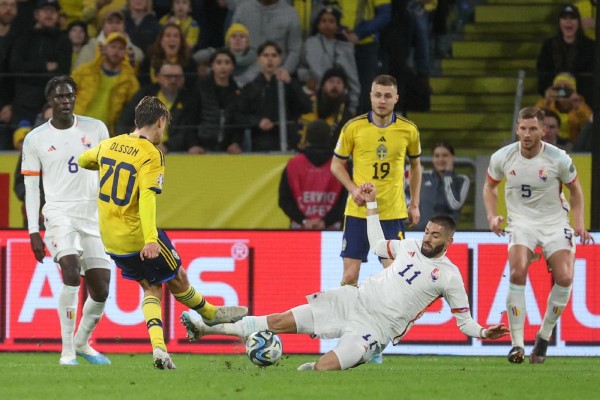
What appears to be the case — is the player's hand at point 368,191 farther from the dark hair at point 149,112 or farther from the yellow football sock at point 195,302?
the dark hair at point 149,112

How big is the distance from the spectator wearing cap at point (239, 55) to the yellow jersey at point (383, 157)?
392 centimetres

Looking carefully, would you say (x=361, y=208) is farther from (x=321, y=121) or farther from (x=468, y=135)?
(x=468, y=135)

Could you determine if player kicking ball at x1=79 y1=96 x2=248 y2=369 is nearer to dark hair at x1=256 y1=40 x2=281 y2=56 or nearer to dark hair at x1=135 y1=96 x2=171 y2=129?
dark hair at x1=135 y1=96 x2=171 y2=129

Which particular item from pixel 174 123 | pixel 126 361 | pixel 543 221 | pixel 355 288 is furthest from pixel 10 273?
pixel 543 221

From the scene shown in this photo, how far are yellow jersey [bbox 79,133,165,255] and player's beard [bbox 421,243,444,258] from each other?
189 centimetres

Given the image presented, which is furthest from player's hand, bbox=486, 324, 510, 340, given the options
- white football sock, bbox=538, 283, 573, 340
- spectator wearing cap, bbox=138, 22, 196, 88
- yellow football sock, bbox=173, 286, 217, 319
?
spectator wearing cap, bbox=138, 22, 196, 88

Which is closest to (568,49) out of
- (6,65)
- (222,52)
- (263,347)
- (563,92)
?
(563,92)

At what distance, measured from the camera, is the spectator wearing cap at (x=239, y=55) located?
15.1m

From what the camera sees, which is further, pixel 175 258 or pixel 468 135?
pixel 468 135

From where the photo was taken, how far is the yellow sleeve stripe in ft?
31.0

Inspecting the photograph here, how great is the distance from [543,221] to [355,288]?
209 centimetres

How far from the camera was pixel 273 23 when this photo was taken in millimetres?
15539

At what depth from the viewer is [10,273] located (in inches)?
486

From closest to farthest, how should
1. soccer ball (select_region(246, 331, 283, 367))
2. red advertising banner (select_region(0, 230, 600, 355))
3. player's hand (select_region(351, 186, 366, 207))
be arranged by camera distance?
soccer ball (select_region(246, 331, 283, 367)) → player's hand (select_region(351, 186, 366, 207)) → red advertising banner (select_region(0, 230, 600, 355))
